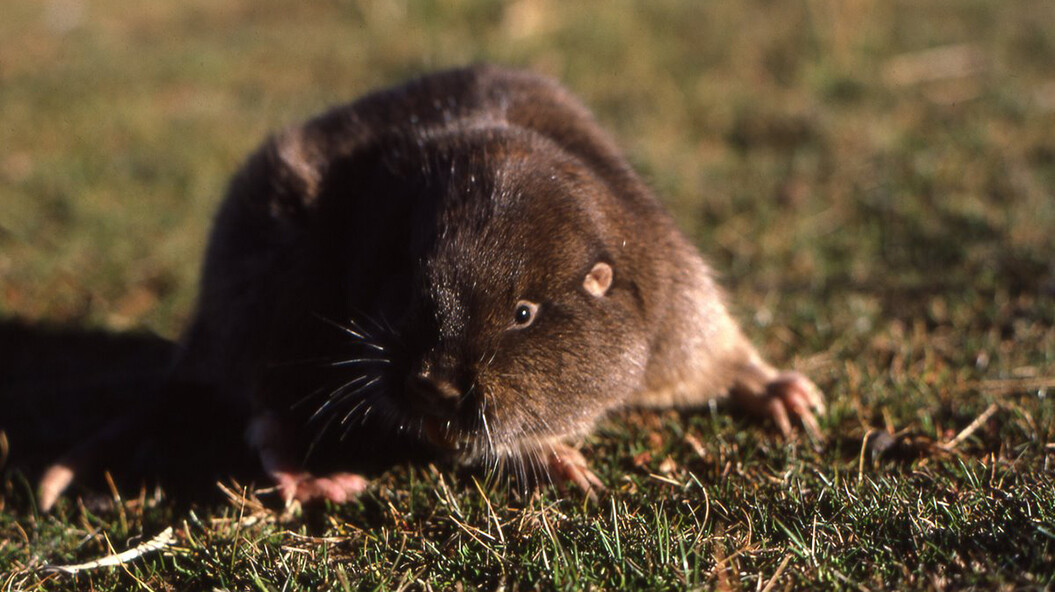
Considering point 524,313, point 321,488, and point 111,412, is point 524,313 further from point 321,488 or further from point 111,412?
point 111,412

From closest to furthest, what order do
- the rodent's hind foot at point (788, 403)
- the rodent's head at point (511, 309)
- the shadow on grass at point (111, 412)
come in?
the rodent's head at point (511, 309), the rodent's hind foot at point (788, 403), the shadow on grass at point (111, 412)

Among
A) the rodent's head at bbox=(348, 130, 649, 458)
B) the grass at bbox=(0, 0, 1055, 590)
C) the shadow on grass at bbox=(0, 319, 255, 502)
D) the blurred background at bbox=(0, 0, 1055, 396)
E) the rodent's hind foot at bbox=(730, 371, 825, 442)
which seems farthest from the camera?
the blurred background at bbox=(0, 0, 1055, 396)

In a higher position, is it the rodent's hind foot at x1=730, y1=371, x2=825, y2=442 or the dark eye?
the dark eye

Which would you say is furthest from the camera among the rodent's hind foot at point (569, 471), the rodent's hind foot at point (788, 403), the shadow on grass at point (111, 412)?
the shadow on grass at point (111, 412)

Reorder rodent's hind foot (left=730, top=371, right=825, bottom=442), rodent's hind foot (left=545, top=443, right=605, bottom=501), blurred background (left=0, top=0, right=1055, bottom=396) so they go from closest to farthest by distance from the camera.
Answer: rodent's hind foot (left=545, top=443, right=605, bottom=501) → rodent's hind foot (left=730, top=371, right=825, bottom=442) → blurred background (left=0, top=0, right=1055, bottom=396)

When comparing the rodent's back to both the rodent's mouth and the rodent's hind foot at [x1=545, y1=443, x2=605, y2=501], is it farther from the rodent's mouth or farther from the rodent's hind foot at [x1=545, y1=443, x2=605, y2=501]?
the rodent's mouth

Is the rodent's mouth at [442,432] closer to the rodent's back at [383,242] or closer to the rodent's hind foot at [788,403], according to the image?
the rodent's back at [383,242]

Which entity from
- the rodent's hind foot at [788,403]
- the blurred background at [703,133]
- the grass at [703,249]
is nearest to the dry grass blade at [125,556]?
the grass at [703,249]

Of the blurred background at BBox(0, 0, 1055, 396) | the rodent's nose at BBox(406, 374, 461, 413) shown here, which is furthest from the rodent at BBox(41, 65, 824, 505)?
the blurred background at BBox(0, 0, 1055, 396)
